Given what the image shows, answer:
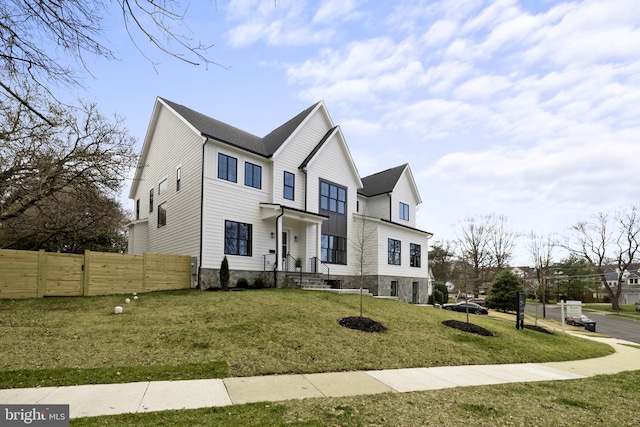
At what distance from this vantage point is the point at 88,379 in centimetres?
563

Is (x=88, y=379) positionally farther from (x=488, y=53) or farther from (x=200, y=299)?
(x=488, y=53)

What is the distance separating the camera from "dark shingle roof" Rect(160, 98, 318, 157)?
18.5 meters

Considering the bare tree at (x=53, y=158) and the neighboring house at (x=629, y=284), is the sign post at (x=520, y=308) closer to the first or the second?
the bare tree at (x=53, y=158)

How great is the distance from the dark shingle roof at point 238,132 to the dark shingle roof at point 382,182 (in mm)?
7959

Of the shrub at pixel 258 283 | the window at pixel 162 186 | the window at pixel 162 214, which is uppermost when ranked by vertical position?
the window at pixel 162 186

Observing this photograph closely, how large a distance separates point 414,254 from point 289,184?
1244 cm

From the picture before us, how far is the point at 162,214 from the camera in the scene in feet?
69.0

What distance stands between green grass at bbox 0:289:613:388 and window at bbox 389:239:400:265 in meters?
10.9

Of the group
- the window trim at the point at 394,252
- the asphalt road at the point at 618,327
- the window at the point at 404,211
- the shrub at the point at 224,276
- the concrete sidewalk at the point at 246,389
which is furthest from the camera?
the window at the point at 404,211

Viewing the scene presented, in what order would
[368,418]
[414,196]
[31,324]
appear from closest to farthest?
1. [368,418]
2. [31,324]
3. [414,196]

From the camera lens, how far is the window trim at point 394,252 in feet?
80.8

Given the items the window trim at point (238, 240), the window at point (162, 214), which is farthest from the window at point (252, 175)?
the window at point (162, 214)

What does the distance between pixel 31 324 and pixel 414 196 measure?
84.3ft

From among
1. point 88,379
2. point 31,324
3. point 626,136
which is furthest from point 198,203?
point 626,136
